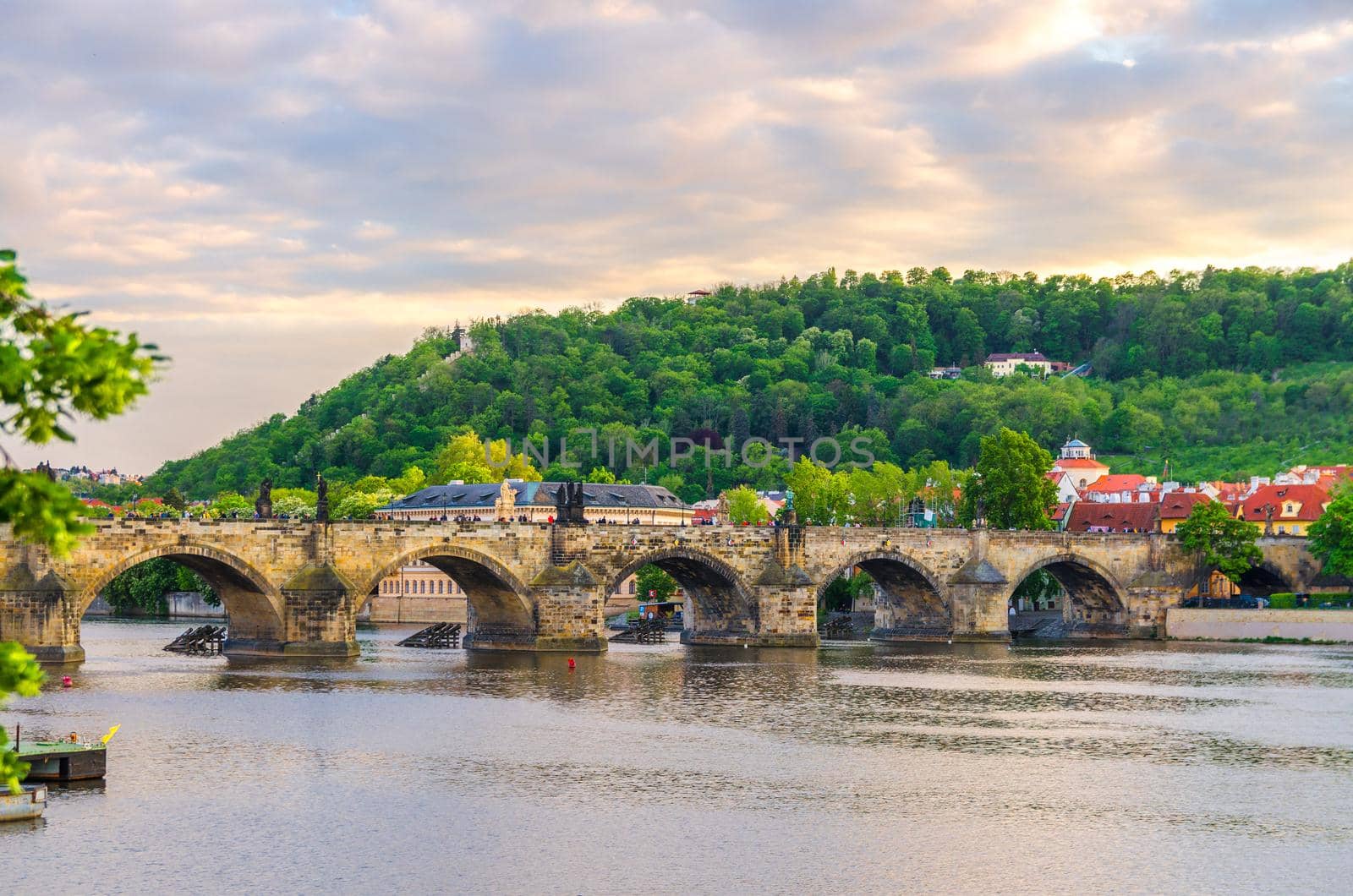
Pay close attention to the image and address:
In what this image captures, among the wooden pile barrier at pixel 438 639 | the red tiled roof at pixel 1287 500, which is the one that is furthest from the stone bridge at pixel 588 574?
the red tiled roof at pixel 1287 500

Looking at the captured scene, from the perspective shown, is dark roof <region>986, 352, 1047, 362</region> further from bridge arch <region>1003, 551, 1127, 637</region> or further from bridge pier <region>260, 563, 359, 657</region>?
bridge pier <region>260, 563, 359, 657</region>

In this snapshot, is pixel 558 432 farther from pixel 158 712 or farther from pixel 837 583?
pixel 158 712

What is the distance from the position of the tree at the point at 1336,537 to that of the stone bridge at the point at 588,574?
9.48ft

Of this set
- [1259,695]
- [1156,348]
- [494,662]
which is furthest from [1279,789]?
[1156,348]

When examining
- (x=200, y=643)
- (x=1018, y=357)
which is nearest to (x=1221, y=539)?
(x=200, y=643)

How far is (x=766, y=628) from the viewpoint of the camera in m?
69.0

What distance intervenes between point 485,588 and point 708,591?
11.2 meters

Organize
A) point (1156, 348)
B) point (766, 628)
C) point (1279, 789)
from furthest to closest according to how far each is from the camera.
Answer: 1. point (1156, 348)
2. point (766, 628)
3. point (1279, 789)

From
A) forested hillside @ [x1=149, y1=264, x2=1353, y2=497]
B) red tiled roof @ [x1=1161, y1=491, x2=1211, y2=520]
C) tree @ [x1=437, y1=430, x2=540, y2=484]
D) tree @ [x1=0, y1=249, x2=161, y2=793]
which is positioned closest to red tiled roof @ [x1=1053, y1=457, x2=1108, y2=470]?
forested hillside @ [x1=149, y1=264, x2=1353, y2=497]

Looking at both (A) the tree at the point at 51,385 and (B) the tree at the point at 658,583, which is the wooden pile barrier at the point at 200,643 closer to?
(B) the tree at the point at 658,583

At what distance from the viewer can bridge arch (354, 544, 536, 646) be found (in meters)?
59.9

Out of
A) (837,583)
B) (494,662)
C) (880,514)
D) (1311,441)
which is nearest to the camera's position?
(494,662)

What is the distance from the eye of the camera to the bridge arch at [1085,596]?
78.9 metres

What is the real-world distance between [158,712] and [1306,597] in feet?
189
